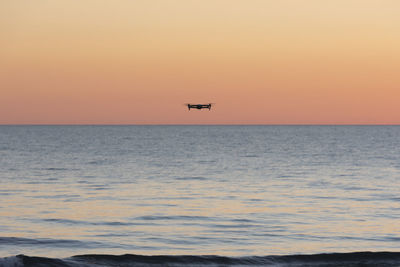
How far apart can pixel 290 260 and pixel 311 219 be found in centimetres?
1018

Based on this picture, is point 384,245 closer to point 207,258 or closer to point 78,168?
point 207,258

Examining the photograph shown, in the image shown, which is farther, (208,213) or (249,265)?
(208,213)

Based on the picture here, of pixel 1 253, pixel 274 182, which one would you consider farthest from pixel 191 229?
pixel 274 182

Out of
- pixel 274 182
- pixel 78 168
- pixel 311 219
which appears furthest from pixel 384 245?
pixel 78 168

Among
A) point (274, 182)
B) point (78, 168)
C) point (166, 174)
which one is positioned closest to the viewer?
point (274, 182)

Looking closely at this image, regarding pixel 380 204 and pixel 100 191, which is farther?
pixel 100 191

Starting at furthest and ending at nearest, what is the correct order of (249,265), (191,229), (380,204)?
(380,204) < (191,229) < (249,265)

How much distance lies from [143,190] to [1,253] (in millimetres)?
22457

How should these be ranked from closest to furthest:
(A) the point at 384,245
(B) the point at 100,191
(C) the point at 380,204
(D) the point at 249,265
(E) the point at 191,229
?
(D) the point at 249,265, (A) the point at 384,245, (E) the point at 191,229, (C) the point at 380,204, (B) the point at 100,191

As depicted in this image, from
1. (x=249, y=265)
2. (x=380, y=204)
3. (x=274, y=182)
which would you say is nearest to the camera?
(x=249, y=265)

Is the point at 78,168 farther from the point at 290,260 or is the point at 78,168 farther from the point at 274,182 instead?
the point at 290,260

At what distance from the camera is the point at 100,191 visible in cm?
4606

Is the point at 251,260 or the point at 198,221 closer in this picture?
the point at 251,260

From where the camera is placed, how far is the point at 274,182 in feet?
178
